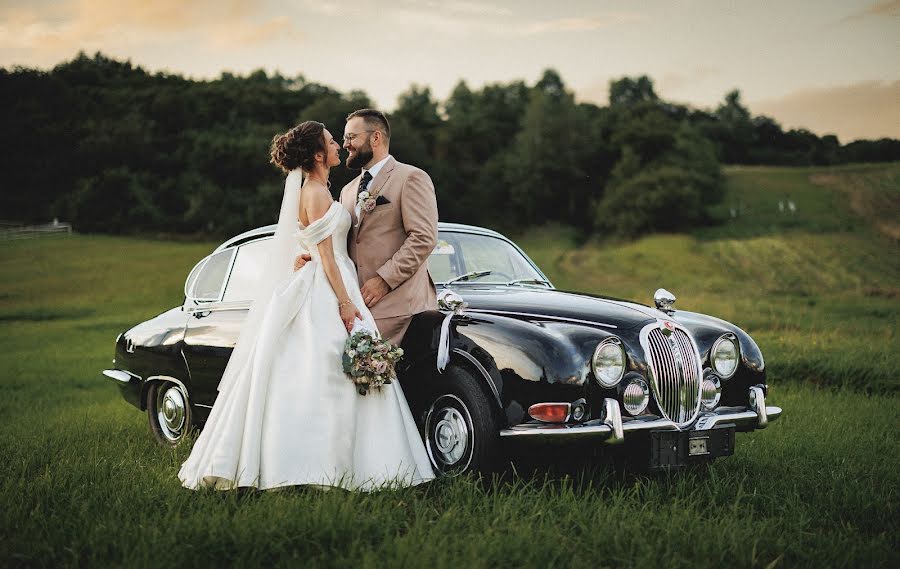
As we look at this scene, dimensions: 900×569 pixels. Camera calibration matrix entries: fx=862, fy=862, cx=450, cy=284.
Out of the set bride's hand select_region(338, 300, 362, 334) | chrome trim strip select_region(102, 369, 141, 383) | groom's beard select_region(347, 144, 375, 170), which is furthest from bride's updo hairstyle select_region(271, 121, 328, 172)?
chrome trim strip select_region(102, 369, 141, 383)

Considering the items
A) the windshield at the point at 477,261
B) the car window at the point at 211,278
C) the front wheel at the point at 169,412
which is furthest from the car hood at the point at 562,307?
the front wheel at the point at 169,412

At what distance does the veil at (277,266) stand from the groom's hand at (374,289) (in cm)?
49

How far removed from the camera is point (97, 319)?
2406 centimetres

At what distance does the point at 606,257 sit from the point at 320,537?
39.0m

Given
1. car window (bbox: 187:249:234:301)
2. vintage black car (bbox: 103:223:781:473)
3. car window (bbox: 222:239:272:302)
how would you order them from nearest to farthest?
vintage black car (bbox: 103:223:781:473), car window (bbox: 222:239:272:302), car window (bbox: 187:249:234:301)

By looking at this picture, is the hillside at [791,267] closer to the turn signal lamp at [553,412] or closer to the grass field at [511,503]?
the grass field at [511,503]

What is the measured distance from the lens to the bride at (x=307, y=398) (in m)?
4.80

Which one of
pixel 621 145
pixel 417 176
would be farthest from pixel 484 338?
pixel 621 145

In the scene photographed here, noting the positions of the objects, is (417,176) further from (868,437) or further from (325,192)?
(868,437)

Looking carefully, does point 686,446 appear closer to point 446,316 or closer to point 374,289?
point 446,316

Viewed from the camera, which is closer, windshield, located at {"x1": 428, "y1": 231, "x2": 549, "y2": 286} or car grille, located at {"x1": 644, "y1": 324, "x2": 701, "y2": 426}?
car grille, located at {"x1": 644, "y1": 324, "x2": 701, "y2": 426}

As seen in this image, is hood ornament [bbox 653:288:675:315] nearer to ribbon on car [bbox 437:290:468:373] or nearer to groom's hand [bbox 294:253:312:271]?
ribbon on car [bbox 437:290:468:373]

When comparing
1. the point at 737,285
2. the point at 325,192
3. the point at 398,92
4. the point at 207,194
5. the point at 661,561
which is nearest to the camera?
the point at 661,561

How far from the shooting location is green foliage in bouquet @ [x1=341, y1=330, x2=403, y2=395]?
484 cm
